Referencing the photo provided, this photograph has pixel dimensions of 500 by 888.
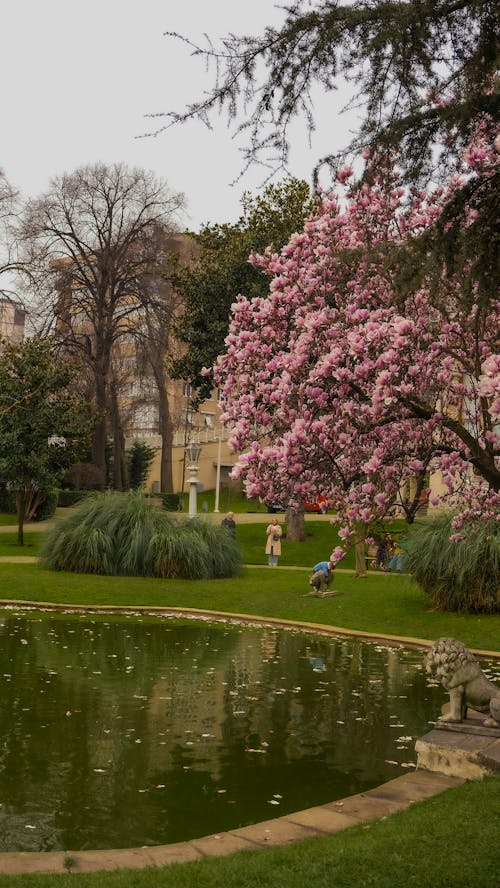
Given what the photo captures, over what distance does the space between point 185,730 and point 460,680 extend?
2674mm

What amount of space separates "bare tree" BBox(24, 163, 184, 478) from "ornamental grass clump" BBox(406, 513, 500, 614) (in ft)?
75.4

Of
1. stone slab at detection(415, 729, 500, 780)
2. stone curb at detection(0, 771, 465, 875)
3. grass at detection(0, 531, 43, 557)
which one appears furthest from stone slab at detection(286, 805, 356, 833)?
grass at detection(0, 531, 43, 557)

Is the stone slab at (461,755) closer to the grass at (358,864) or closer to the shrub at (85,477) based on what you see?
the grass at (358,864)

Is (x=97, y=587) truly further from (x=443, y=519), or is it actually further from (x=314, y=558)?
(x=314, y=558)

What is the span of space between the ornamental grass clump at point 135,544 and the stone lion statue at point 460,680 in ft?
47.2

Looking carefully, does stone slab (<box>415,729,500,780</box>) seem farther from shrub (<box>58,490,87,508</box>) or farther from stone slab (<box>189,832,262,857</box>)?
shrub (<box>58,490,87,508</box>)

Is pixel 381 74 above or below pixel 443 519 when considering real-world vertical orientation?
above

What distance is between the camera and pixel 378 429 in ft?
28.7

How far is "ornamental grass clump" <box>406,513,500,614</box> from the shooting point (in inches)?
662

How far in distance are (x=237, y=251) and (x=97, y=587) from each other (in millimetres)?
16189

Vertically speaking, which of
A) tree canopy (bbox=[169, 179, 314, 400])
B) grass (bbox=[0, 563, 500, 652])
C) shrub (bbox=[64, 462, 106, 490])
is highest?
tree canopy (bbox=[169, 179, 314, 400])

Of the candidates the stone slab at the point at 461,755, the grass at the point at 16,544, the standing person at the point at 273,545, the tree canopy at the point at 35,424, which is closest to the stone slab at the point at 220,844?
the stone slab at the point at 461,755

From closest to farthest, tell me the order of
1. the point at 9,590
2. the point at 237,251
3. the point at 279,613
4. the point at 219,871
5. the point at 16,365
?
the point at 219,871 < the point at 279,613 < the point at 9,590 < the point at 16,365 < the point at 237,251

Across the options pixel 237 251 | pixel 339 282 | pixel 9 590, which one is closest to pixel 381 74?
pixel 339 282
